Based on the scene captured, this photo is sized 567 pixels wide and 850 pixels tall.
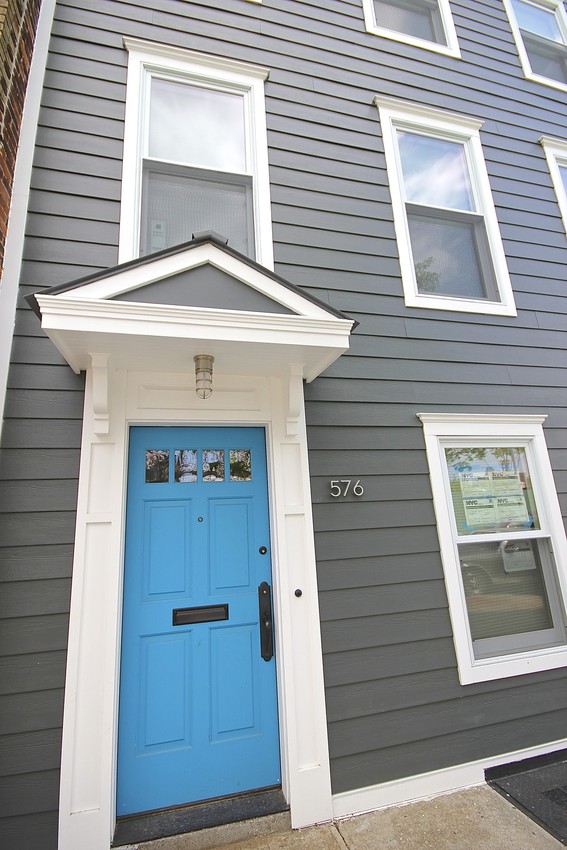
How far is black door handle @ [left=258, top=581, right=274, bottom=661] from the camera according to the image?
2354 mm

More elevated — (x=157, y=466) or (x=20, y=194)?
(x=20, y=194)

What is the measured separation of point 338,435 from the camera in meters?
2.68

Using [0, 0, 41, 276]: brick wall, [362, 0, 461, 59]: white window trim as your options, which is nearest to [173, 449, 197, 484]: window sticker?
[0, 0, 41, 276]: brick wall

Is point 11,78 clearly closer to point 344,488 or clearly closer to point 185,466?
point 185,466

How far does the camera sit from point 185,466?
2.47m

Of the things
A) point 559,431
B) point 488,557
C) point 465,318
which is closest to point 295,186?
point 465,318

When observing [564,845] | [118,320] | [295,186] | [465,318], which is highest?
[295,186]

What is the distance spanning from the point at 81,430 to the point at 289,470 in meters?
1.22

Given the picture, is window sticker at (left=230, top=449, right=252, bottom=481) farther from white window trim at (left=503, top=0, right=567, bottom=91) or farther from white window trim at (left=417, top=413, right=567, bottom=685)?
white window trim at (left=503, top=0, right=567, bottom=91)

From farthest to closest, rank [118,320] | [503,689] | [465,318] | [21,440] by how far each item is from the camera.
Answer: [465,318] → [503,689] → [21,440] → [118,320]

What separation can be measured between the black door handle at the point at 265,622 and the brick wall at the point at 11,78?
7.83 feet

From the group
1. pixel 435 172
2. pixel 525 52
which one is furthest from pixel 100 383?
pixel 525 52

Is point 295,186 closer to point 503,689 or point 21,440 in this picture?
point 21,440

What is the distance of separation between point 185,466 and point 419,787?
231 cm
